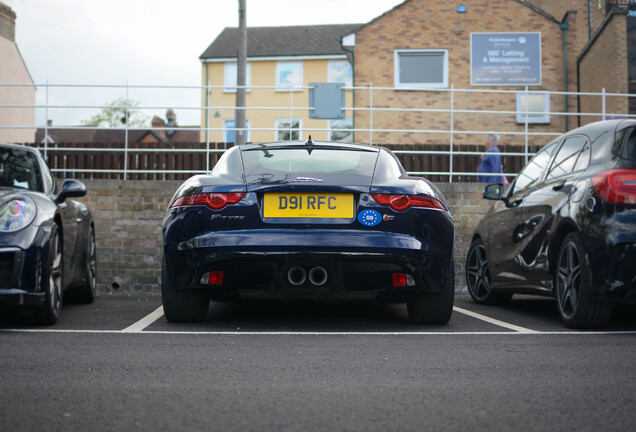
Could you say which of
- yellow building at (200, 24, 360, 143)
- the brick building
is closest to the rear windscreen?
the brick building

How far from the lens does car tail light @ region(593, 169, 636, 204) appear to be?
518 centimetres

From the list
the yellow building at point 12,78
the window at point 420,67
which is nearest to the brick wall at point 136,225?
the window at point 420,67

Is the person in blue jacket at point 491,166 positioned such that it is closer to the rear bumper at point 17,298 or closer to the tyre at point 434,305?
the tyre at point 434,305

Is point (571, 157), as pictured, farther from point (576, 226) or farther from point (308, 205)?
point (308, 205)

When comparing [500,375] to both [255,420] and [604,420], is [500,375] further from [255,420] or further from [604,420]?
[255,420]

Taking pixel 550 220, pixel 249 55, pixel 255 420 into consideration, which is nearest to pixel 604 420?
pixel 255 420

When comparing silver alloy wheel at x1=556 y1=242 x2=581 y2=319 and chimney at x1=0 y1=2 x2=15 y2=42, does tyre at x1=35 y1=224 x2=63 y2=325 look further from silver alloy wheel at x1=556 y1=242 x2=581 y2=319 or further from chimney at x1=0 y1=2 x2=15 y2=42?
chimney at x1=0 y1=2 x2=15 y2=42

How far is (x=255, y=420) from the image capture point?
279cm

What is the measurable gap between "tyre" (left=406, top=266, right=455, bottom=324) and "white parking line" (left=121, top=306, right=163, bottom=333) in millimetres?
1891

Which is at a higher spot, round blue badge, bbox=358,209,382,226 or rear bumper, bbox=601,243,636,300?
round blue badge, bbox=358,209,382,226

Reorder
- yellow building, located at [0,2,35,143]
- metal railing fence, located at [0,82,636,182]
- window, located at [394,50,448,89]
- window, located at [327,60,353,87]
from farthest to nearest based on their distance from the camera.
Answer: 1. window, located at [327,60,353,87]
2. yellow building, located at [0,2,35,143]
3. window, located at [394,50,448,89]
4. metal railing fence, located at [0,82,636,182]

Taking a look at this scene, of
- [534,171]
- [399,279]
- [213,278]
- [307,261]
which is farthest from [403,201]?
[534,171]

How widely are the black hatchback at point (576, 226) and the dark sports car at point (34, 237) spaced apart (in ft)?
11.9

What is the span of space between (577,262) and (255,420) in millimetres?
3454
